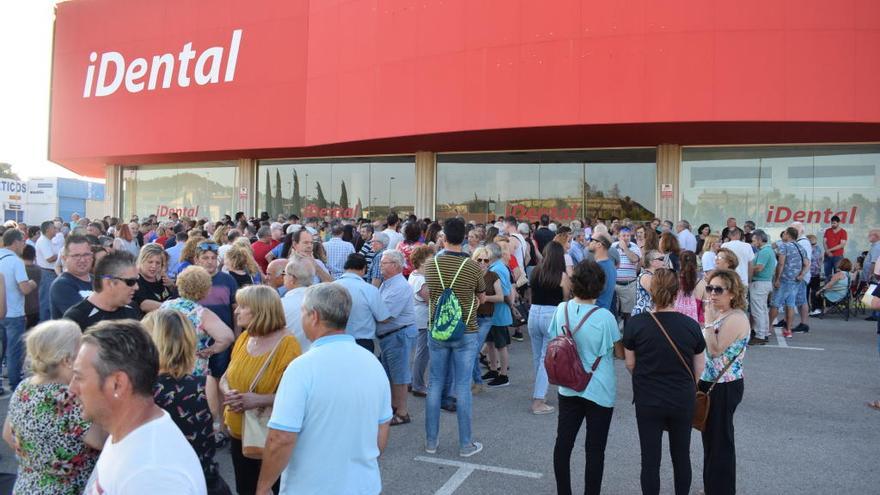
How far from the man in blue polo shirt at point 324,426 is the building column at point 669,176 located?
→ 50.3ft

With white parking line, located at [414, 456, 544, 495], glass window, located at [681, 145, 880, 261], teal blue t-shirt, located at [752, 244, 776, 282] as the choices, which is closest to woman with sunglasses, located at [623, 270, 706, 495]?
white parking line, located at [414, 456, 544, 495]

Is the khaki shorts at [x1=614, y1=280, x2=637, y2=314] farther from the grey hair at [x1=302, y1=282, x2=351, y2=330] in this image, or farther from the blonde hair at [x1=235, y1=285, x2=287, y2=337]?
the grey hair at [x1=302, y1=282, x2=351, y2=330]

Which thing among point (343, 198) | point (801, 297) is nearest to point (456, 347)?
point (801, 297)

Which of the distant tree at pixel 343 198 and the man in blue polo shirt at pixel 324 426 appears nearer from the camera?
the man in blue polo shirt at pixel 324 426

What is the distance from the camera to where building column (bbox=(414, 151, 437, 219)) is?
1930cm

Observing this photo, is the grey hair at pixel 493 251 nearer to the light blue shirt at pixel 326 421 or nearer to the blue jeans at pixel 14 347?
the light blue shirt at pixel 326 421

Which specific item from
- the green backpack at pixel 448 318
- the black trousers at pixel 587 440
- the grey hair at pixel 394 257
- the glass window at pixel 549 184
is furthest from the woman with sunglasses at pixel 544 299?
the glass window at pixel 549 184

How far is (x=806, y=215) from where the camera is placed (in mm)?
16250

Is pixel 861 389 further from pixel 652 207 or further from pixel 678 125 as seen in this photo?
pixel 652 207

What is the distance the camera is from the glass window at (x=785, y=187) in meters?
15.8

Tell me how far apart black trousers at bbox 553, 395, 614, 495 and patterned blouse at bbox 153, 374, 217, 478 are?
2359 millimetres

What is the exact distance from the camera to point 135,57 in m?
21.2

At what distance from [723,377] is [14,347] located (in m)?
7.25

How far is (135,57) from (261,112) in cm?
582
